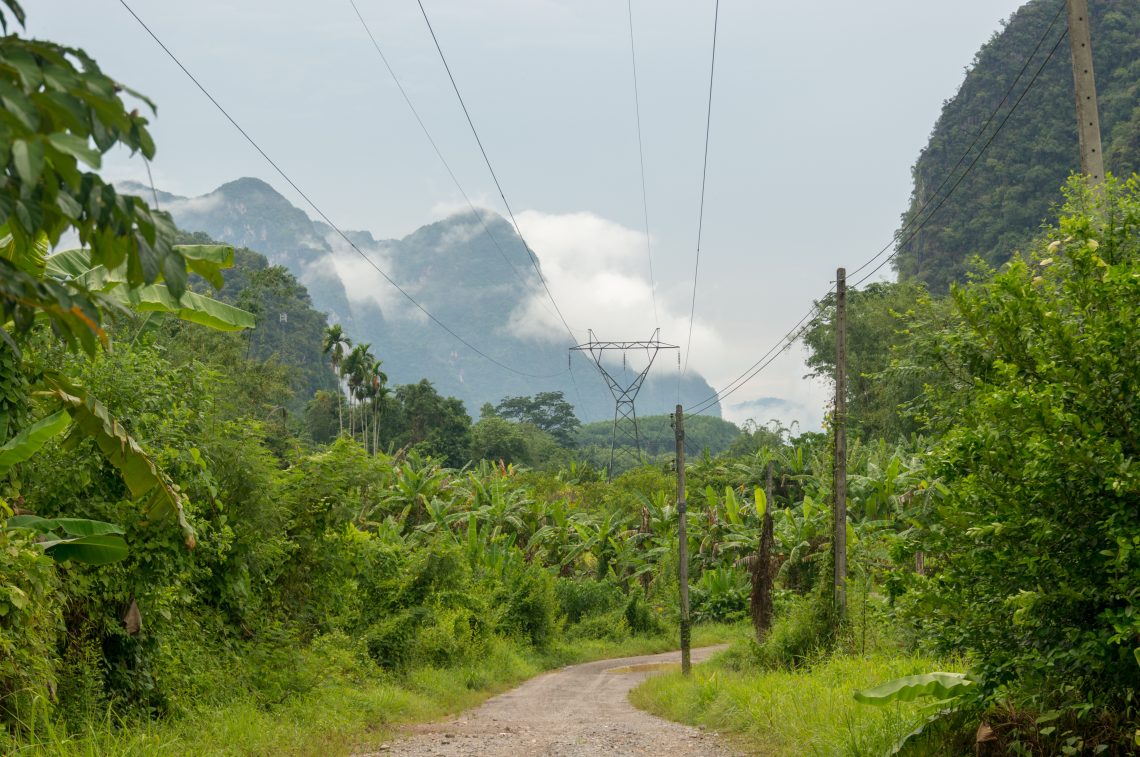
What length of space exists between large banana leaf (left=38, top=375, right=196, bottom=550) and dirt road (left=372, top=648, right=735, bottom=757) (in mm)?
3783

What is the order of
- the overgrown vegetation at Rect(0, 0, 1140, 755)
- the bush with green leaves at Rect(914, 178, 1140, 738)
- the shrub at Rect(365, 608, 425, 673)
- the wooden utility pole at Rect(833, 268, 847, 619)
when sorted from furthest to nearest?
the shrub at Rect(365, 608, 425, 673)
the wooden utility pole at Rect(833, 268, 847, 619)
the bush with green leaves at Rect(914, 178, 1140, 738)
the overgrown vegetation at Rect(0, 0, 1140, 755)

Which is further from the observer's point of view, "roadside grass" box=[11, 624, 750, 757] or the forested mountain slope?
the forested mountain slope

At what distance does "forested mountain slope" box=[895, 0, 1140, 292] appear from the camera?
6981 centimetres

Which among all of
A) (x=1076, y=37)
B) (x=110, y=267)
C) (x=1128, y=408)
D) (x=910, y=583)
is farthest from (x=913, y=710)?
(x=110, y=267)

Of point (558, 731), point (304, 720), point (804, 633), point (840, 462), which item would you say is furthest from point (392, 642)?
point (840, 462)

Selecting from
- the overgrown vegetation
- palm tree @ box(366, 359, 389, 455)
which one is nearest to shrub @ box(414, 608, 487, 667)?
the overgrown vegetation

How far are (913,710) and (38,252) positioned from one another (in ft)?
27.0

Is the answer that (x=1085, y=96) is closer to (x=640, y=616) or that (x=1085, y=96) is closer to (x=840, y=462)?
(x=840, y=462)

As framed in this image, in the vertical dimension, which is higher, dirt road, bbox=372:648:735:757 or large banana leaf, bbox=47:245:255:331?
large banana leaf, bbox=47:245:255:331

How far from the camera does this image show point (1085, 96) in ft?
33.3

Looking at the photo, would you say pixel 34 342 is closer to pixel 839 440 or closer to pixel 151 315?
pixel 151 315

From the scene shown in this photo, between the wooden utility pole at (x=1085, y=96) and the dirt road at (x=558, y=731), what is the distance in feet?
23.6

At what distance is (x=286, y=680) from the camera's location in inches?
492

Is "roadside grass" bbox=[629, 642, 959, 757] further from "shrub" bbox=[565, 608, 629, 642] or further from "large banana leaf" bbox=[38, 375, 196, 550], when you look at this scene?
"shrub" bbox=[565, 608, 629, 642]
